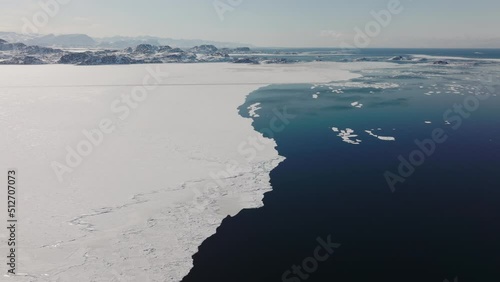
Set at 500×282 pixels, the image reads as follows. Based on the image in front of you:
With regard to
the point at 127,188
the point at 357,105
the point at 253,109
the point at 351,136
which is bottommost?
the point at 351,136

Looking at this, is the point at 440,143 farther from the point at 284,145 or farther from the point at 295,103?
the point at 295,103

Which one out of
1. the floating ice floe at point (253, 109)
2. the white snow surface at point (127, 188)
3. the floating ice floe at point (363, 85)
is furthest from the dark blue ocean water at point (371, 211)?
the floating ice floe at point (363, 85)

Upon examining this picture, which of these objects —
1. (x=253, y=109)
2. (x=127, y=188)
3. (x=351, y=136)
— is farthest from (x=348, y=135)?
(x=127, y=188)

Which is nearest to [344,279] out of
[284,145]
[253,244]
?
[253,244]

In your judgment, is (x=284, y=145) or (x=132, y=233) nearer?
(x=132, y=233)

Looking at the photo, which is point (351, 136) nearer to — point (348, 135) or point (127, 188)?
point (348, 135)

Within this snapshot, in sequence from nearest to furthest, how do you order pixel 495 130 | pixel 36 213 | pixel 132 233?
pixel 132 233
pixel 36 213
pixel 495 130

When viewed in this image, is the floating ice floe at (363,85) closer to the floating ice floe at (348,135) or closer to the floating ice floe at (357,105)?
the floating ice floe at (357,105)
